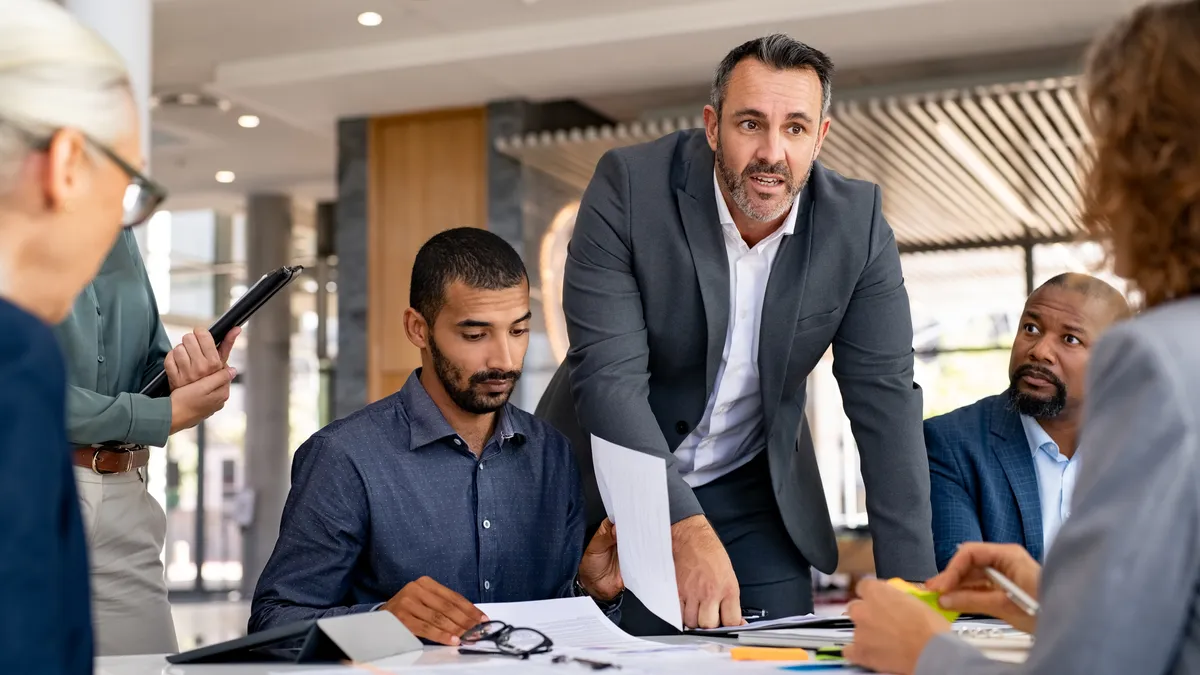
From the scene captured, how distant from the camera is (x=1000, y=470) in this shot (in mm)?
2629

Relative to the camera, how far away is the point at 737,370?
93.3 inches

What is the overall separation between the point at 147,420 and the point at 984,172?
7.86 meters

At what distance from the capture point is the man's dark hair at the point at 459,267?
2359 mm

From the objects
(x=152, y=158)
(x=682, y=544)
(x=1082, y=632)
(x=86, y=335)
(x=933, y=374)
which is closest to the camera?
(x=1082, y=632)

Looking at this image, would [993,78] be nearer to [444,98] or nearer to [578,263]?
[444,98]

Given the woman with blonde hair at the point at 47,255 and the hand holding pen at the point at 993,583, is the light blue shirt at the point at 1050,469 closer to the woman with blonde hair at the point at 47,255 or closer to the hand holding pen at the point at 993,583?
the hand holding pen at the point at 993,583

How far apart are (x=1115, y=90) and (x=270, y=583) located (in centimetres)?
147

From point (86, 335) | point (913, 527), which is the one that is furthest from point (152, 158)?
point (913, 527)

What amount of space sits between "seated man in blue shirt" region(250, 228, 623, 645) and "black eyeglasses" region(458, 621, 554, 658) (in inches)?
13.3

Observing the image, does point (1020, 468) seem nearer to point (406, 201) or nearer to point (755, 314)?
point (755, 314)

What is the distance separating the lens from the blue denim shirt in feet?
6.70

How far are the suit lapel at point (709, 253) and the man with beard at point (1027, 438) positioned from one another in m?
0.66

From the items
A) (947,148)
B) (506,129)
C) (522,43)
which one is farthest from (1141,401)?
(947,148)

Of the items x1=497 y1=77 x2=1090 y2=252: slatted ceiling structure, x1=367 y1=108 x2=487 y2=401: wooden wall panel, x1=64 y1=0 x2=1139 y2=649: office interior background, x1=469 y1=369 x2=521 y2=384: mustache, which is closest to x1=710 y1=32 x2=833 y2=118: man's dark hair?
x1=469 y1=369 x2=521 y2=384: mustache
